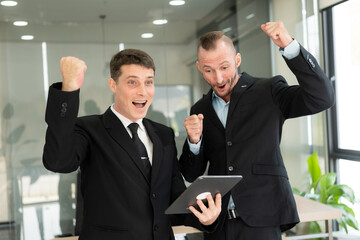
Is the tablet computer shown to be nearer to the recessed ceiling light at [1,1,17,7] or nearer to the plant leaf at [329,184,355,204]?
the plant leaf at [329,184,355,204]

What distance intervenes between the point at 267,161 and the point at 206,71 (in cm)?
48

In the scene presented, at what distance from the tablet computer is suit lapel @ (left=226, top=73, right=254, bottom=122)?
44cm

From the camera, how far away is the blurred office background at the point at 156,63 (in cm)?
427

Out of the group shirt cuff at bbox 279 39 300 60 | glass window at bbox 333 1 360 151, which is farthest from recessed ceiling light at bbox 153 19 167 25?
shirt cuff at bbox 279 39 300 60

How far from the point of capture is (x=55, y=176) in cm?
438

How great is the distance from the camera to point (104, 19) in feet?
14.8

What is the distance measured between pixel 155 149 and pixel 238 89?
0.56 meters

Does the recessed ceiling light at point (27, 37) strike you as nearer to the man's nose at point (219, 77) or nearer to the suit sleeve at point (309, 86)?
the man's nose at point (219, 77)

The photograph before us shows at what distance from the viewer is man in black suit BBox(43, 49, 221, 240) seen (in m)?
1.51

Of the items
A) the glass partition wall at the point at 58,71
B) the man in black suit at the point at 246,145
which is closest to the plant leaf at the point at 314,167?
the glass partition wall at the point at 58,71

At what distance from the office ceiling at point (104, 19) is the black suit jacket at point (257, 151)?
2.84 meters

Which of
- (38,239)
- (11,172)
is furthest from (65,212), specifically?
(11,172)

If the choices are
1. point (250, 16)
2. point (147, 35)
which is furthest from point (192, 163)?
point (250, 16)

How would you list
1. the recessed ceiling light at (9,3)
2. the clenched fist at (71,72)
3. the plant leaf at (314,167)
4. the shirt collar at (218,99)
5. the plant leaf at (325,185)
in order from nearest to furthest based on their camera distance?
the clenched fist at (71,72) → the shirt collar at (218,99) → the recessed ceiling light at (9,3) → the plant leaf at (325,185) → the plant leaf at (314,167)
